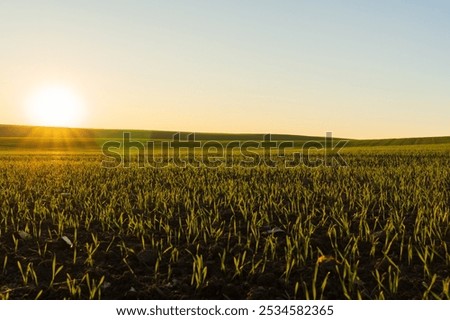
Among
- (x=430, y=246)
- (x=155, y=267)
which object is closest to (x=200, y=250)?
(x=155, y=267)

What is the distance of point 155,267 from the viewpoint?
15.1 ft

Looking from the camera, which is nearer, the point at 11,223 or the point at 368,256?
the point at 368,256

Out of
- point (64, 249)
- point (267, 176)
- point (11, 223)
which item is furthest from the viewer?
point (267, 176)

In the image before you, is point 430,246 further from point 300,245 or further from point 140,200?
point 140,200

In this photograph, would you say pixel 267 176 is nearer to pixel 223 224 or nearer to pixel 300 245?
pixel 223 224

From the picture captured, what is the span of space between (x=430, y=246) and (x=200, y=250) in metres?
2.53

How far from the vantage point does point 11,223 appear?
6996mm

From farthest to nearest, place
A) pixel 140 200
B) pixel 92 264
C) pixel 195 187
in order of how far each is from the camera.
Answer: pixel 195 187, pixel 140 200, pixel 92 264
